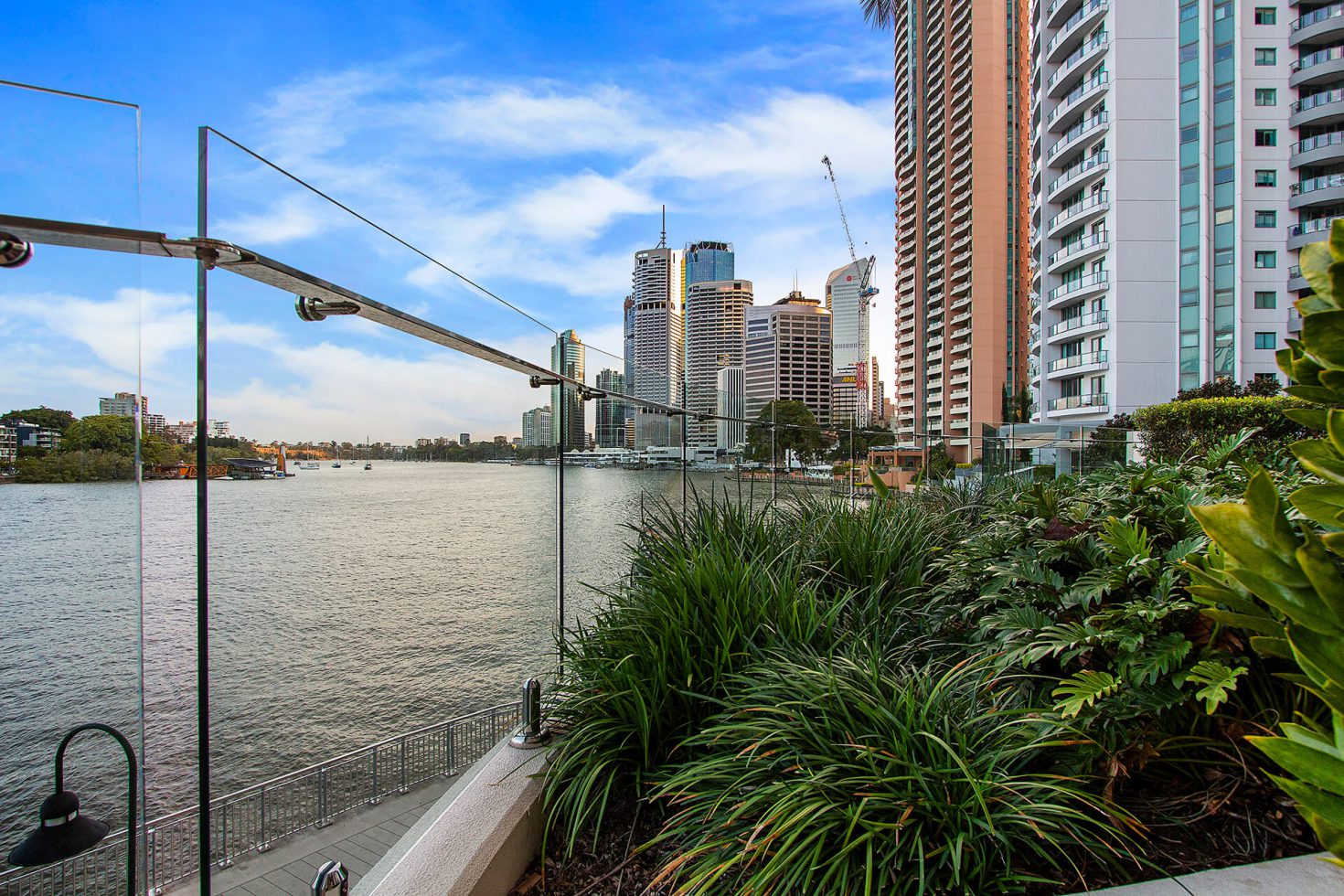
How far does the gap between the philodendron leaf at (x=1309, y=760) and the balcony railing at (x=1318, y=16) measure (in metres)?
44.5

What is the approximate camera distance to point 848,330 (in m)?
127

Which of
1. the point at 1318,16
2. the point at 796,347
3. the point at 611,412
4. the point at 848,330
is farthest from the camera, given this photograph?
the point at 848,330

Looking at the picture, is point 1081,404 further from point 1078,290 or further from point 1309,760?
point 1309,760

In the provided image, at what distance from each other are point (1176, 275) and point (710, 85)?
29.5m

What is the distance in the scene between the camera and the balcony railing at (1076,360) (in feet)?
109

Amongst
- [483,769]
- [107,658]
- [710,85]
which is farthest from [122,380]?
[710,85]

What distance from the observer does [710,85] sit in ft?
43.9

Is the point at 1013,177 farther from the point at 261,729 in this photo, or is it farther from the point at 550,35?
the point at 261,729

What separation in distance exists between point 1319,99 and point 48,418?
44699 mm

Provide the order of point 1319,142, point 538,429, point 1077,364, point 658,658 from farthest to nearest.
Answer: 1. point 1077,364
2. point 1319,142
3. point 538,429
4. point 658,658

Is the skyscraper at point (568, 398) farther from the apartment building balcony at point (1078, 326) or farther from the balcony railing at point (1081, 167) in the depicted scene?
the balcony railing at point (1081, 167)

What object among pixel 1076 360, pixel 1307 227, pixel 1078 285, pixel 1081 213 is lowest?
pixel 1076 360

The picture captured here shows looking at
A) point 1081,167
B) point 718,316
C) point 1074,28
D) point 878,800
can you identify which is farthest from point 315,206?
point 718,316

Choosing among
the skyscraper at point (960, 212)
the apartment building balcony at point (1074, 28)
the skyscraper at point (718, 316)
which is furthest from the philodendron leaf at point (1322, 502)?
the skyscraper at point (960, 212)
